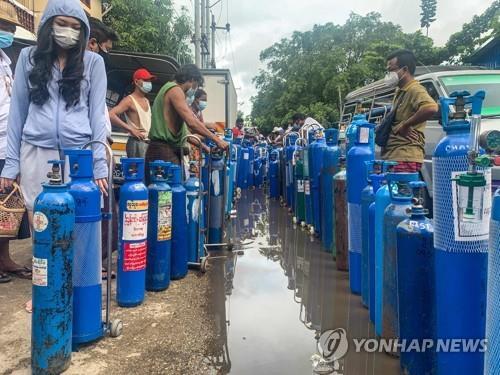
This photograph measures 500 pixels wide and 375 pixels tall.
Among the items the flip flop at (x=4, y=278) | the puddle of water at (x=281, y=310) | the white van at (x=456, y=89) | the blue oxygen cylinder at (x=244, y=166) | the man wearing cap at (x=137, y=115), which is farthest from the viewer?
the blue oxygen cylinder at (x=244, y=166)

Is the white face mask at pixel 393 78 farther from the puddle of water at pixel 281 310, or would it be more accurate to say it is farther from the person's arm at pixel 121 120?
the person's arm at pixel 121 120

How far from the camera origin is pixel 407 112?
4.18 metres

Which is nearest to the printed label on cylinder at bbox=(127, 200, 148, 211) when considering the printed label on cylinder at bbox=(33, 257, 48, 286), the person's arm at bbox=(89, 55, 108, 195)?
the person's arm at bbox=(89, 55, 108, 195)

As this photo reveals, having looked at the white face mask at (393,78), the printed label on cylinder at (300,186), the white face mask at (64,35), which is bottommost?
the printed label on cylinder at (300,186)

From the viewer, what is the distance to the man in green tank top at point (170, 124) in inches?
171

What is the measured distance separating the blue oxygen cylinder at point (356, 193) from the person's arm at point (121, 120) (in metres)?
2.42

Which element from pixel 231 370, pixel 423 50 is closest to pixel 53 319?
pixel 231 370

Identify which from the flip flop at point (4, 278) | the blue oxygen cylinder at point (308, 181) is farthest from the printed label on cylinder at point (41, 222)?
the blue oxygen cylinder at point (308, 181)

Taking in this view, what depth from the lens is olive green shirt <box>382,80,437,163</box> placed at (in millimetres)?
4129

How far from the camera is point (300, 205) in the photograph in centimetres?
698

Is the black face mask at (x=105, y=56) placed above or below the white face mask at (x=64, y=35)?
above

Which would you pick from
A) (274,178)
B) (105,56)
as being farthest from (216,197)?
(274,178)

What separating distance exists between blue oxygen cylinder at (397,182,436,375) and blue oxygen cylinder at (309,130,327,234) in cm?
324

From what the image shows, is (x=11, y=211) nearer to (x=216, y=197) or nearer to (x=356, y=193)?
(x=216, y=197)
